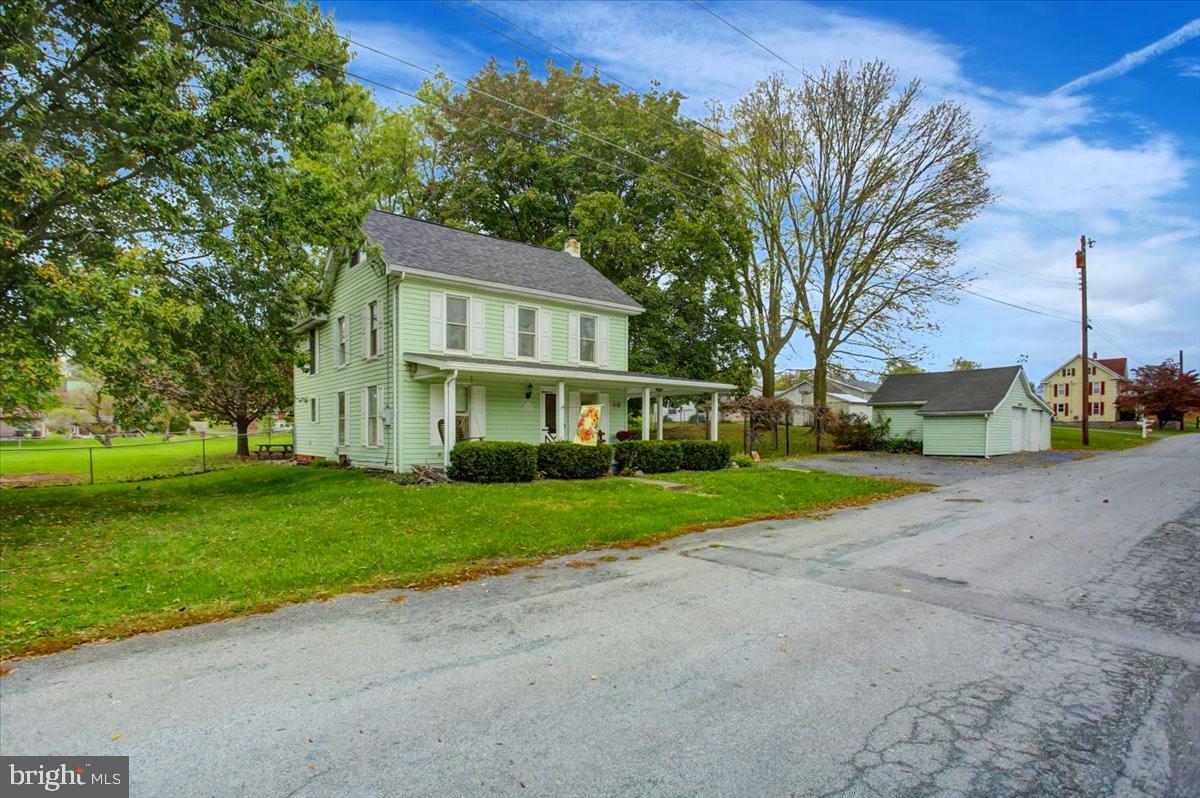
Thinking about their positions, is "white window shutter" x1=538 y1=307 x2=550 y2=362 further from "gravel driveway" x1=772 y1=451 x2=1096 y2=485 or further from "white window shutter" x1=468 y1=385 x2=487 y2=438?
"gravel driveway" x1=772 y1=451 x2=1096 y2=485

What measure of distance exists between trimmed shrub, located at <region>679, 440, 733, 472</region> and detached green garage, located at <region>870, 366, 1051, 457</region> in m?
12.6

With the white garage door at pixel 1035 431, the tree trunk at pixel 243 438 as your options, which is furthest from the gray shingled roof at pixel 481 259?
the white garage door at pixel 1035 431

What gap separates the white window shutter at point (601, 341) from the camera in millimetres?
19469

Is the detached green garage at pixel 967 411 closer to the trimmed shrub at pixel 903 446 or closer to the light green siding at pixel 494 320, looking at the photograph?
the trimmed shrub at pixel 903 446

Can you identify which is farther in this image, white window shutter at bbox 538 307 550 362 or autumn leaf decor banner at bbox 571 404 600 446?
white window shutter at bbox 538 307 550 362

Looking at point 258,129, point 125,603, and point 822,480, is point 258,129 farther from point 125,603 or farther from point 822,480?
point 822,480

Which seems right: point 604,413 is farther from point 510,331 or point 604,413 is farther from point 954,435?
point 954,435

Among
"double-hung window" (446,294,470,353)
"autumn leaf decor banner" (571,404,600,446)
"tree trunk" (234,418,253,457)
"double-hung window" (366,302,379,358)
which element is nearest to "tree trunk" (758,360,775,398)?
"autumn leaf decor banner" (571,404,600,446)

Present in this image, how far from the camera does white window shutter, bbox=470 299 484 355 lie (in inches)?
651

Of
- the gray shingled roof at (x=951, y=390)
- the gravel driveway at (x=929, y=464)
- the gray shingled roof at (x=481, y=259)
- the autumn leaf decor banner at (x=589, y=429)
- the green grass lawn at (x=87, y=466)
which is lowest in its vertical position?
the green grass lawn at (x=87, y=466)

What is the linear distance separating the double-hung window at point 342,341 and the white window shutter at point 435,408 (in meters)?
4.47

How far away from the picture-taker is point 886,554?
7258 millimetres

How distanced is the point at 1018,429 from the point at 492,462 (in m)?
24.8

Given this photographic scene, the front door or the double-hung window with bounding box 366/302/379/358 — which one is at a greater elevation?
the double-hung window with bounding box 366/302/379/358
